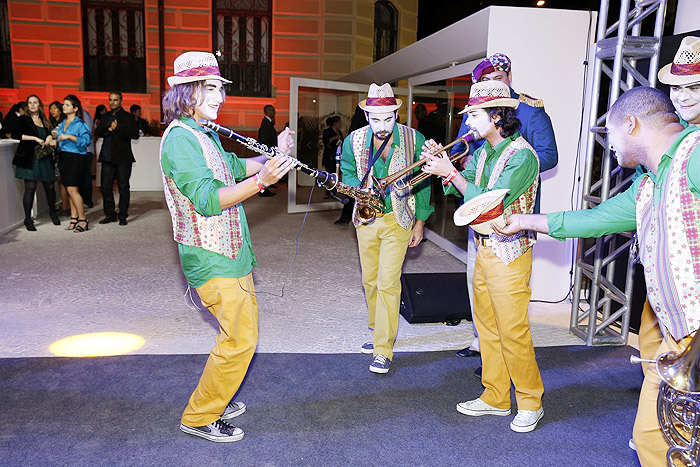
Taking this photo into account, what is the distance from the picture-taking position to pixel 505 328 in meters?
3.08

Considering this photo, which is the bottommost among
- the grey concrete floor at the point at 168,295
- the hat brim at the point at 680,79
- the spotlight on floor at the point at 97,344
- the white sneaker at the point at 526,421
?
the spotlight on floor at the point at 97,344

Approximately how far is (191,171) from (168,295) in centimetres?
314

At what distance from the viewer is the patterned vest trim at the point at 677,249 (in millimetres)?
1899

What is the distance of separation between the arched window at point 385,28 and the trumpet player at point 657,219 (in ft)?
47.6

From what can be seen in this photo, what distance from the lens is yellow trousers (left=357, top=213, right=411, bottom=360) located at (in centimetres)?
389

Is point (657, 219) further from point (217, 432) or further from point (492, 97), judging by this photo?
point (217, 432)

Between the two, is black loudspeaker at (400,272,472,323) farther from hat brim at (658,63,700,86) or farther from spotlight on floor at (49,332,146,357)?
hat brim at (658,63,700,86)

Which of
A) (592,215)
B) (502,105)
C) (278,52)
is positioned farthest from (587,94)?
(278,52)

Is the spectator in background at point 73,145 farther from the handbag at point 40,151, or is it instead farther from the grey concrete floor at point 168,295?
the grey concrete floor at point 168,295

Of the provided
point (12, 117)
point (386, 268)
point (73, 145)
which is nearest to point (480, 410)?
point (386, 268)

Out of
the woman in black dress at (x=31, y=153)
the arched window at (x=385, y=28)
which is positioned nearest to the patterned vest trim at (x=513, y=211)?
the woman in black dress at (x=31, y=153)

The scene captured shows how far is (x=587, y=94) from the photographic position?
520cm

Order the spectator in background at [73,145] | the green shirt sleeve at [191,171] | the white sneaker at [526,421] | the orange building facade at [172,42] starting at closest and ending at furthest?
1. the green shirt sleeve at [191,171]
2. the white sneaker at [526,421]
3. the spectator in background at [73,145]
4. the orange building facade at [172,42]

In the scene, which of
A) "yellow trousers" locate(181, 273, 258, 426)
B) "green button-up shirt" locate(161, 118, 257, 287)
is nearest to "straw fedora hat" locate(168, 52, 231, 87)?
"green button-up shirt" locate(161, 118, 257, 287)
